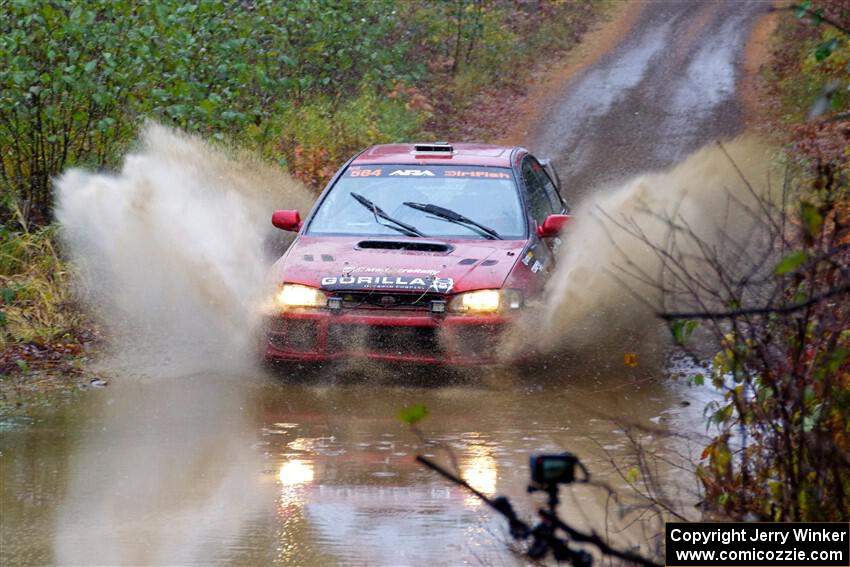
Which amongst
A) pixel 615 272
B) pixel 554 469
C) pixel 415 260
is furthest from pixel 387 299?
pixel 554 469

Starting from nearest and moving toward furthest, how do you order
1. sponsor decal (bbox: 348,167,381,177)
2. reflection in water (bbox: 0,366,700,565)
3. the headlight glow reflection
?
reflection in water (bbox: 0,366,700,565)
the headlight glow reflection
sponsor decal (bbox: 348,167,381,177)

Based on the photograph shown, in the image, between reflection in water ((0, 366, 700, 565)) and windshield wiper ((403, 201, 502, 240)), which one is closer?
reflection in water ((0, 366, 700, 565))

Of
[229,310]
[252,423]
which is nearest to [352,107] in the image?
[229,310]

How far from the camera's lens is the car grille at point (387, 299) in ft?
28.9

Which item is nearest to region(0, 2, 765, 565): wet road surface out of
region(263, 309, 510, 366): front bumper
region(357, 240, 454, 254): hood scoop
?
region(263, 309, 510, 366): front bumper

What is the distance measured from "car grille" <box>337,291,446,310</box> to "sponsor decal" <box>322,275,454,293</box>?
1.7 inches

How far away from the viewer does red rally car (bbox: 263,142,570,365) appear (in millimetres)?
8797

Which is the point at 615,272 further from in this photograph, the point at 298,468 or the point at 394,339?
the point at 298,468

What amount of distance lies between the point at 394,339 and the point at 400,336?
5 cm

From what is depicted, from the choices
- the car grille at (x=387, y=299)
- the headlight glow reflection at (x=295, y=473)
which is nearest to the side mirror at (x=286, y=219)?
the car grille at (x=387, y=299)

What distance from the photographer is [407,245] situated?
9.49 m

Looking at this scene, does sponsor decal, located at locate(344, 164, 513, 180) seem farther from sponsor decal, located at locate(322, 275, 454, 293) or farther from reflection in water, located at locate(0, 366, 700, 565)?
reflection in water, located at locate(0, 366, 700, 565)

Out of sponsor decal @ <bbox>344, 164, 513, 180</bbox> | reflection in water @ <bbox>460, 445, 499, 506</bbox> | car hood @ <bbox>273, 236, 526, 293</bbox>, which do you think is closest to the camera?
reflection in water @ <bbox>460, 445, 499, 506</bbox>

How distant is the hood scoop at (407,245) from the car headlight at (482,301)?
65cm
